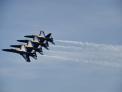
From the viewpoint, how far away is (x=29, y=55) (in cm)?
14525

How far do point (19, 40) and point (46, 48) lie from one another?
11.7 m

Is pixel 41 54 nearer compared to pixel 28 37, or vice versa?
pixel 41 54

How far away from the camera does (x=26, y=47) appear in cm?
14850

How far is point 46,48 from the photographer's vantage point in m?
146

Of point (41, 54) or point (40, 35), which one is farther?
point (40, 35)

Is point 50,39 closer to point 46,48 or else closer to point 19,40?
point 46,48

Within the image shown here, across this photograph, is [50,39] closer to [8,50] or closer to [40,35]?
[40,35]

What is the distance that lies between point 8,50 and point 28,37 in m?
12.1

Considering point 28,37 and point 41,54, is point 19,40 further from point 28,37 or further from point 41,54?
point 41,54

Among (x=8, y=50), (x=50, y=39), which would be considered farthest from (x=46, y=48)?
(x=8, y=50)

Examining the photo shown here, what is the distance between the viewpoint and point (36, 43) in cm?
14875

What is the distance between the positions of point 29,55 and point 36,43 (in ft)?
21.2

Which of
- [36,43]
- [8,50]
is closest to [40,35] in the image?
[36,43]

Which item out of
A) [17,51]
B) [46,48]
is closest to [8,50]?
[17,51]
